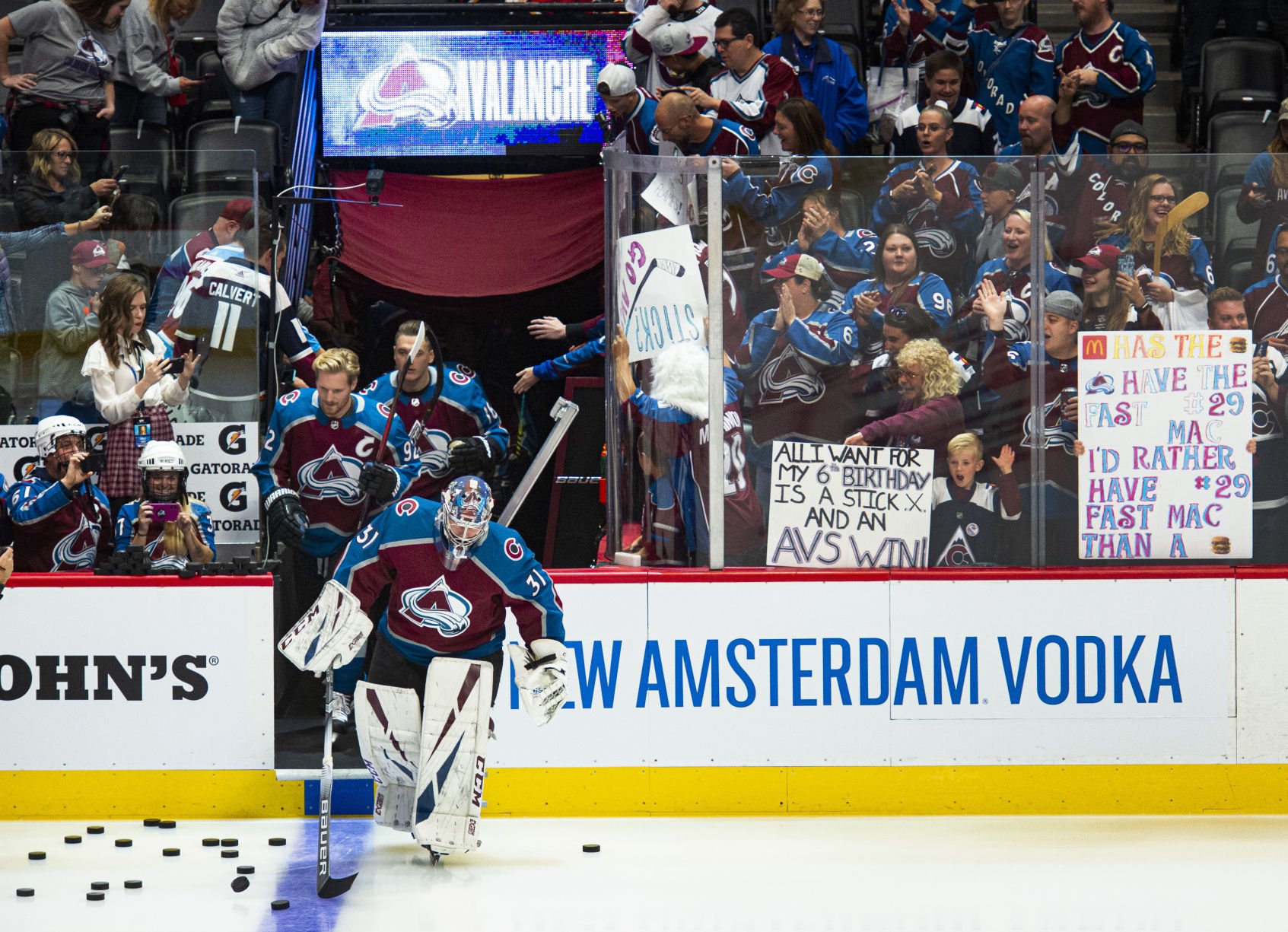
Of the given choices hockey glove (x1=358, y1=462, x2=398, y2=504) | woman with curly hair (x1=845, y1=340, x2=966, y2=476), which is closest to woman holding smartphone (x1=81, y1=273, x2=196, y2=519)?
hockey glove (x1=358, y1=462, x2=398, y2=504)

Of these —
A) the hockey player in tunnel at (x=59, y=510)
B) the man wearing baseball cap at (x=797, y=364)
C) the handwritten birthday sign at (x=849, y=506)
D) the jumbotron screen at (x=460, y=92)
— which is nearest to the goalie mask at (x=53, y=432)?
the hockey player in tunnel at (x=59, y=510)

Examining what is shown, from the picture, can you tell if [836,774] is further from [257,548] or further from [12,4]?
[12,4]

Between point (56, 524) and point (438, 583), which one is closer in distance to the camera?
point (438, 583)

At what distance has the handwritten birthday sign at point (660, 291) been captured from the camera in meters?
6.55

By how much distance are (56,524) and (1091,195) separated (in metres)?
4.13

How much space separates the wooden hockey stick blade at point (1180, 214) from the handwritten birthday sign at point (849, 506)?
1.15 metres

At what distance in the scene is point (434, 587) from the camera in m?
5.94

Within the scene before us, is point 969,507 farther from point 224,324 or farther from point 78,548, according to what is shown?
point 78,548

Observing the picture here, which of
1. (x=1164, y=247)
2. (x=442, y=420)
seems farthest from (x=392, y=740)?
(x=1164, y=247)

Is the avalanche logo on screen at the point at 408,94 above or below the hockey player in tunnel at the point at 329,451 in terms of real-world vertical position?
above

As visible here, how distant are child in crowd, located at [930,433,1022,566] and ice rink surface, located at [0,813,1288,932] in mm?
991

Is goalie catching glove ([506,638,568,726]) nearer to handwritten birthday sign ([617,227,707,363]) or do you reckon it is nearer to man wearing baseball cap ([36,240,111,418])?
handwritten birthday sign ([617,227,707,363])

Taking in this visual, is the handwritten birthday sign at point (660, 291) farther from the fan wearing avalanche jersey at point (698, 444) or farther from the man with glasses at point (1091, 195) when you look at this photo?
the man with glasses at point (1091, 195)

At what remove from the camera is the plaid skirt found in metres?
6.76
